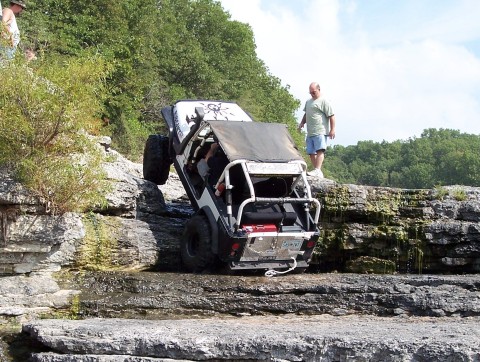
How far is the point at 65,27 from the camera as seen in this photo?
21156mm

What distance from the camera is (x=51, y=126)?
27.0ft

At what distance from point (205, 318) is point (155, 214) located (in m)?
3.07

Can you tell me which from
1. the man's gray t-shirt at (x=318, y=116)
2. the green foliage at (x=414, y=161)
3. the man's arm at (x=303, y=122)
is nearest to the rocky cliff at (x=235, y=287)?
the man's gray t-shirt at (x=318, y=116)

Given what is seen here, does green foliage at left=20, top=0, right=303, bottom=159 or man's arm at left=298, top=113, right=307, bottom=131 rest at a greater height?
green foliage at left=20, top=0, right=303, bottom=159

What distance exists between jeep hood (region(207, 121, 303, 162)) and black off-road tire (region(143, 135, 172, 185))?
2.09 meters

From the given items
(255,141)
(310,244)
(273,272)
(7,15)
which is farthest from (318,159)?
(7,15)

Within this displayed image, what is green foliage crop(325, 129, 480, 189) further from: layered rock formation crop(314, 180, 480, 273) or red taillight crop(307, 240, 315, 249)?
red taillight crop(307, 240, 315, 249)

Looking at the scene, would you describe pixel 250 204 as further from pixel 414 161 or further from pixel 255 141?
pixel 414 161

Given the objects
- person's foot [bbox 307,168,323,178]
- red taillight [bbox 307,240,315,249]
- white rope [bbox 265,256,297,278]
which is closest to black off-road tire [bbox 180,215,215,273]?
white rope [bbox 265,256,297,278]

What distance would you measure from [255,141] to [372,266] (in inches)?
102

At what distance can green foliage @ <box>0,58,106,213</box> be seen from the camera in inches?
317

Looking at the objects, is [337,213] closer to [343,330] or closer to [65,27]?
[343,330]

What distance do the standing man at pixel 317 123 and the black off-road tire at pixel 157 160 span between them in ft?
8.23

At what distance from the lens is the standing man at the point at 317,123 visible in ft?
38.0
